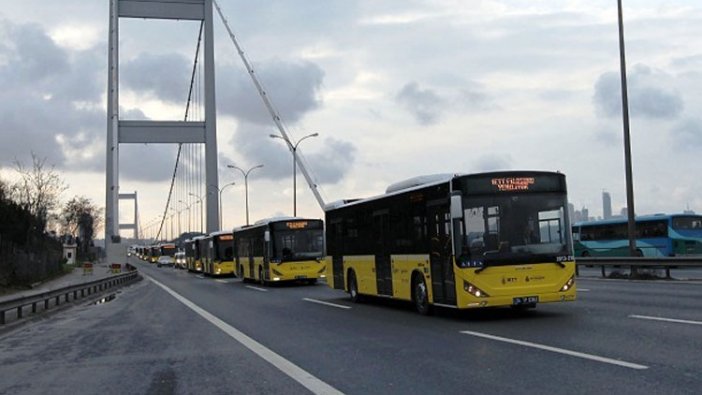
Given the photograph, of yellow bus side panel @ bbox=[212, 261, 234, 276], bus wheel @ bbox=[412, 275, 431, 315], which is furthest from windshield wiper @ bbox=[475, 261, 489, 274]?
yellow bus side panel @ bbox=[212, 261, 234, 276]

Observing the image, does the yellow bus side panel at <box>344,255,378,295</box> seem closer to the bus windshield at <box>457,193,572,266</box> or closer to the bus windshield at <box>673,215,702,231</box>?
the bus windshield at <box>457,193,572,266</box>

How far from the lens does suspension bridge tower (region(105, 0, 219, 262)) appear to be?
57.6 m

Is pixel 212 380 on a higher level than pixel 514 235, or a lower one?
lower

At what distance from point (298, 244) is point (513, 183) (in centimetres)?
1673

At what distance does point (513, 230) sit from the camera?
42.3 feet

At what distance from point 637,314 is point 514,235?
2.54 m

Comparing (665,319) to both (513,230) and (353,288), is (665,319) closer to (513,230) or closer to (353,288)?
(513,230)

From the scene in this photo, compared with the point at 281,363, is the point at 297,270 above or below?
above

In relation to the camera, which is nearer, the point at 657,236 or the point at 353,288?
the point at 353,288

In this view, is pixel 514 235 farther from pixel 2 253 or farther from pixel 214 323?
pixel 2 253

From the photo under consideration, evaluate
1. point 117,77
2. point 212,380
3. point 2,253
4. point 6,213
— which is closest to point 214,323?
point 212,380

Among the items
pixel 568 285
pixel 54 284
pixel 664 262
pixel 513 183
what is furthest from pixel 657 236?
pixel 54 284

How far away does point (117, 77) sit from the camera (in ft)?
212

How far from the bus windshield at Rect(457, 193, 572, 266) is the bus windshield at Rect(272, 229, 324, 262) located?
1657 centimetres
